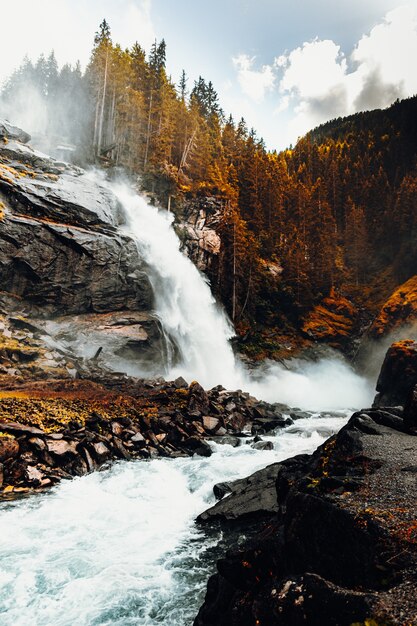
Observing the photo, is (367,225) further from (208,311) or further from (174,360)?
(174,360)

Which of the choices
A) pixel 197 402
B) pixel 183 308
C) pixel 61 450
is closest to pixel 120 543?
pixel 61 450

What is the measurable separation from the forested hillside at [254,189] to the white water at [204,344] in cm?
544

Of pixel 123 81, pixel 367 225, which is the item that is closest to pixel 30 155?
pixel 123 81

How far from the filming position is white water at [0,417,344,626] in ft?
22.2

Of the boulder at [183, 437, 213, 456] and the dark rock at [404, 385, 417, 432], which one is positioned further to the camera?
the boulder at [183, 437, 213, 456]

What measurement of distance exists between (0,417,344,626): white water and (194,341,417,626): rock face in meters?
2.18

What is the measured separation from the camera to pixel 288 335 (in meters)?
48.1

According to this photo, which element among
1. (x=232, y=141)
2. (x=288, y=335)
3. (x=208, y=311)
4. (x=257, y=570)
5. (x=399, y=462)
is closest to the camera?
(x=257, y=570)

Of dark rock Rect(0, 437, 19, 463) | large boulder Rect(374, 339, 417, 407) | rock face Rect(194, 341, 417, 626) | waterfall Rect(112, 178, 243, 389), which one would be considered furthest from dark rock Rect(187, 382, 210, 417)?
large boulder Rect(374, 339, 417, 407)

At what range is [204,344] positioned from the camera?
38.0 m

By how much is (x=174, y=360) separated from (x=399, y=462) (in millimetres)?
27238

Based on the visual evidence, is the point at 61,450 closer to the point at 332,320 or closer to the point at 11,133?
the point at 11,133

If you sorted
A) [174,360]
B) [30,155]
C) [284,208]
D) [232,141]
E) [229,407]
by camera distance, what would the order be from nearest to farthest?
[229,407], [174,360], [30,155], [284,208], [232,141]

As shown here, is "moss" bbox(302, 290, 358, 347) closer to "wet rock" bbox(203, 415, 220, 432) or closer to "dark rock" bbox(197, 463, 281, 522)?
"wet rock" bbox(203, 415, 220, 432)
